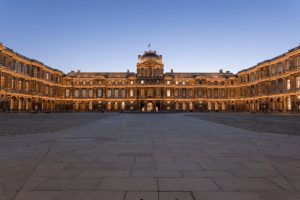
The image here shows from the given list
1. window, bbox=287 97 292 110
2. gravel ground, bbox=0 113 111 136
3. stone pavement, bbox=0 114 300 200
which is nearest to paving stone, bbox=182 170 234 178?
stone pavement, bbox=0 114 300 200

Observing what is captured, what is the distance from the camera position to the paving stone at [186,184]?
361cm

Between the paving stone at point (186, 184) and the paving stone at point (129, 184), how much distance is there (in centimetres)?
16

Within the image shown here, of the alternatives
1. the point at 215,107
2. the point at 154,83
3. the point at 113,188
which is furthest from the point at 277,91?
the point at 113,188

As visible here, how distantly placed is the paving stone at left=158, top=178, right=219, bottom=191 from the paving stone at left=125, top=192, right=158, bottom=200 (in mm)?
277

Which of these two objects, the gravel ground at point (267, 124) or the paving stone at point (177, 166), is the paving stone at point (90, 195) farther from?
the gravel ground at point (267, 124)

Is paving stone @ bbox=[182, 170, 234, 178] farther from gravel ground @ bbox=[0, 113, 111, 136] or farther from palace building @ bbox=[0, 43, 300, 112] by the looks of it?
palace building @ bbox=[0, 43, 300, 112]

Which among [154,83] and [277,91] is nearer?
[277,91]

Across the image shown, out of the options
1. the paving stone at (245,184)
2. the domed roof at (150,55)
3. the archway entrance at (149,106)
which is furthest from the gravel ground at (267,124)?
the domed roof at (150,55)

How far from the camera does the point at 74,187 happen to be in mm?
3611

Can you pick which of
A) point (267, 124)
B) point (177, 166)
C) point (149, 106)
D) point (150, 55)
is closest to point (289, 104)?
point (267, 124)

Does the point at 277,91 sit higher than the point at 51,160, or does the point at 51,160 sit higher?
the point at 277,91

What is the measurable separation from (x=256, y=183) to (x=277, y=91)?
183 ft

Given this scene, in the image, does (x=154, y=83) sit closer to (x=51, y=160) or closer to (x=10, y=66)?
(x=10, y=66)

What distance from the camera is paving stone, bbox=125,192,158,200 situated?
3.21m
